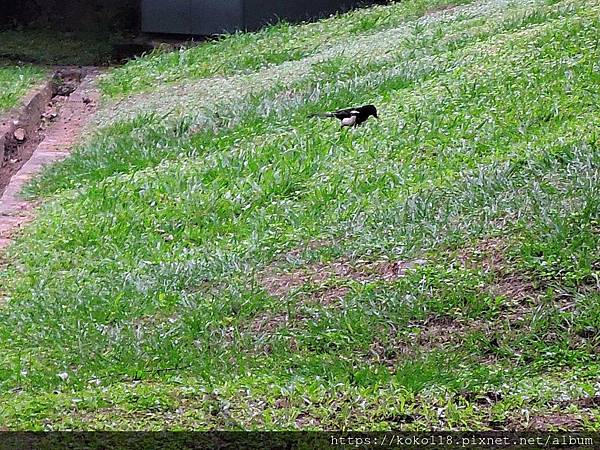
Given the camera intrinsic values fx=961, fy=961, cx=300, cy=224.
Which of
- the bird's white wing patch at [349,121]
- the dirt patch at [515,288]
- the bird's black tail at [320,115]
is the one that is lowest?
the bird's black tail at [320,115]

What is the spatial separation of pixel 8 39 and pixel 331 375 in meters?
11.5

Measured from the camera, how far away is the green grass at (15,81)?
964 cm

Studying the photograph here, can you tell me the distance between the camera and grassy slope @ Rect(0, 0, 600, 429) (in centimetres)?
350

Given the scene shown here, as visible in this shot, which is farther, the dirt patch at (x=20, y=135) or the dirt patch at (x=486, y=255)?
the dirt patch at (x=20, y=135)

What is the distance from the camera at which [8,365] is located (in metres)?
4.11

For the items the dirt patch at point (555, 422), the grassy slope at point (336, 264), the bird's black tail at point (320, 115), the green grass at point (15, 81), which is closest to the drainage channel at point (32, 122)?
the green grass at point (15, 81)

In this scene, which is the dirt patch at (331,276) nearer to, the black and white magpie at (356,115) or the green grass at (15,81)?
the black and white magpie at (356,115)

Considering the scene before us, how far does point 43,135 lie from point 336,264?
534 centimetres

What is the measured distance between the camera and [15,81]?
1070cm

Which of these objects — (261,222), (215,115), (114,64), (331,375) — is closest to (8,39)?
(114,64)

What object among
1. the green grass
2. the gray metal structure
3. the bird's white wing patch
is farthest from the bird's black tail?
the gray metal structure

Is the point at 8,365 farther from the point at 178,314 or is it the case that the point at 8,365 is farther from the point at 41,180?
the point at 41,180

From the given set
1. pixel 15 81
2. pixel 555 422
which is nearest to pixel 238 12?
pixel 15 81

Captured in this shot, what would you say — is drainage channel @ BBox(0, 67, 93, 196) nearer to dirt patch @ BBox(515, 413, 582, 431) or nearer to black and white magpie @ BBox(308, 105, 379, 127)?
black and white magpie @ BBox(308, 105, 379, 127)
